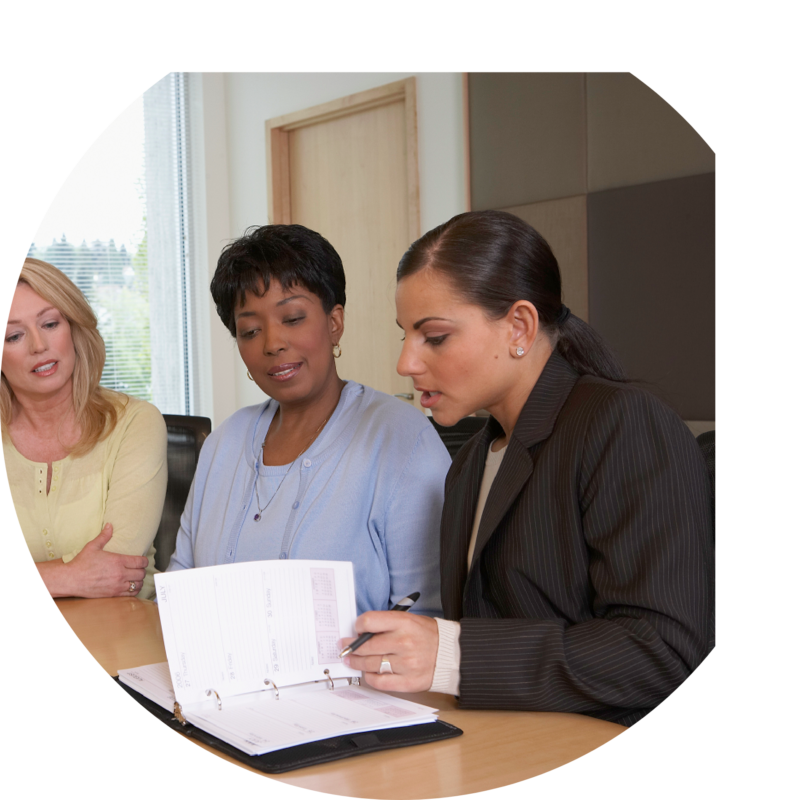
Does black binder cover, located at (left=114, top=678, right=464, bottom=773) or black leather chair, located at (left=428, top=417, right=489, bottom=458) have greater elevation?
black leather chair, located at (left=428, top=417, right=489, bottom=458)

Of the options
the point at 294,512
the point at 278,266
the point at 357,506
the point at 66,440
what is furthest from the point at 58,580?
the point at 278,266

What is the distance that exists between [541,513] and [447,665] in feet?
0.80

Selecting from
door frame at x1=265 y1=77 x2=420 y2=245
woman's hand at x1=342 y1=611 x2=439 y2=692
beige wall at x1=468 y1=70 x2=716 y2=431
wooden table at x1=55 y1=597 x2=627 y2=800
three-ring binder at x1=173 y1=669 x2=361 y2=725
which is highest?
door frame at x1=265 y1=77 x2=420 y2=245

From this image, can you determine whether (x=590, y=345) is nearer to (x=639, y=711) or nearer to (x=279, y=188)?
(x=639, y=711)

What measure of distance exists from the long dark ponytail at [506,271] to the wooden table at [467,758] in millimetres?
533

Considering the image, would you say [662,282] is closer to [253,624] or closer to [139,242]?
[253,624]

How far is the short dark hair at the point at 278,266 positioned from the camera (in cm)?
172

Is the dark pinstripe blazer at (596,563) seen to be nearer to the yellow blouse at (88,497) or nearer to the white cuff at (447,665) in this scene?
the white cuff at (447,665)

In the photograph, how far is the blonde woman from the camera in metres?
1.97

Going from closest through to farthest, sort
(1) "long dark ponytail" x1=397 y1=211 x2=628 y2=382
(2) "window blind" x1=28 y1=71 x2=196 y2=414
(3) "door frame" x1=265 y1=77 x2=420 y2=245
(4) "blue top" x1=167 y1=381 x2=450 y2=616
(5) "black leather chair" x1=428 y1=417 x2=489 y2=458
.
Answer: (1) "long dark ponytail" x1=397 y1=211 x2=628 y2=382 → (4) "blue top" x1=167 y1=381 x2=450 y2=616 → (5) "black leather chair" x1=428 y1=417 x2=489 y2=458 → (3) "door frame" x1=265 y1=77 x2=420 y2=245 → (2) "window blind" x1=28 y1=71 x2=196 y2=414

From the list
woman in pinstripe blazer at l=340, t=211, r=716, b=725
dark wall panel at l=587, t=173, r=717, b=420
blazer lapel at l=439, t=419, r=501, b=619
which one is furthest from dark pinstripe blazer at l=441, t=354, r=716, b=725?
dark wall panel at l=587, t=173, r=717, b=420

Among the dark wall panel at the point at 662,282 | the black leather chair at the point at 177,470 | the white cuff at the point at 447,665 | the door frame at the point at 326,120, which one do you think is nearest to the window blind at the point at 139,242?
the door frame at the point at 326,120

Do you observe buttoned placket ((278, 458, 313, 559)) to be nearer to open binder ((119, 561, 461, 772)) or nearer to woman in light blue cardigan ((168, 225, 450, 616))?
woman in light blue cardigan ((168, 225, 450, 616))

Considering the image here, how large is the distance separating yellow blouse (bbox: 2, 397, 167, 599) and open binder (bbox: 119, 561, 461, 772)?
0.86m
